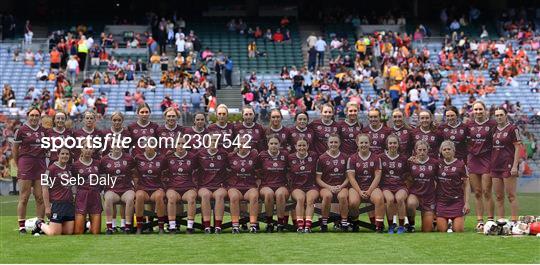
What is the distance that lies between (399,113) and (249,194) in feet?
7.90

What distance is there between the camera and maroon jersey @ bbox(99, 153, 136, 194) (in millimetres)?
15898

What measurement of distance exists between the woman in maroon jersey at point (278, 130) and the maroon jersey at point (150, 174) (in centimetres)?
167

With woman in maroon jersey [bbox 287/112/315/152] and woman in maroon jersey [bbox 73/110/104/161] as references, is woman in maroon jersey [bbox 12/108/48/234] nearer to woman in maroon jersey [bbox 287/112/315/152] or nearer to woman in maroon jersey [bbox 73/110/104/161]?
woman in maroon jersey [bbox 73/110/104/161]

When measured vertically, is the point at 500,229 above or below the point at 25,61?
below

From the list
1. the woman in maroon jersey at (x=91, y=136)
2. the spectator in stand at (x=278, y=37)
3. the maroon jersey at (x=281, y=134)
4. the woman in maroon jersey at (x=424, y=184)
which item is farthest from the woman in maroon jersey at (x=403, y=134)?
the spectator in stand at (x=278, y=37)

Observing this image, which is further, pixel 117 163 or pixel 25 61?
pixel 25 61

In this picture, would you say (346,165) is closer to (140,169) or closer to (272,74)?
(140,169)

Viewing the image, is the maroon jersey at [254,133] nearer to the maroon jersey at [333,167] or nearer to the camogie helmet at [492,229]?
the maroon jersey at [333,167]

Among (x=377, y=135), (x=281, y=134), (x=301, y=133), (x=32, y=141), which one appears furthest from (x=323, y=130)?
(x=32, y=141)

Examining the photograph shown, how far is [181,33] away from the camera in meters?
38.6

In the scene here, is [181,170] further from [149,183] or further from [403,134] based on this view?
[403,134]

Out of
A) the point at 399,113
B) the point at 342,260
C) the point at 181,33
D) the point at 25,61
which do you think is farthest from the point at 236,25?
the point at 342,260

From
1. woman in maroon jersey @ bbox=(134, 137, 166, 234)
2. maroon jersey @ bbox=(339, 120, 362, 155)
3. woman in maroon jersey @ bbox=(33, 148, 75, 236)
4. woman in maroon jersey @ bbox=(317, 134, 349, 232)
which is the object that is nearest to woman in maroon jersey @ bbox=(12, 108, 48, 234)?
woman in maroon jersey @ bbox=(33, 148, 75, 236)

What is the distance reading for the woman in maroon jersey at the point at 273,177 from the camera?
52.0 ft
